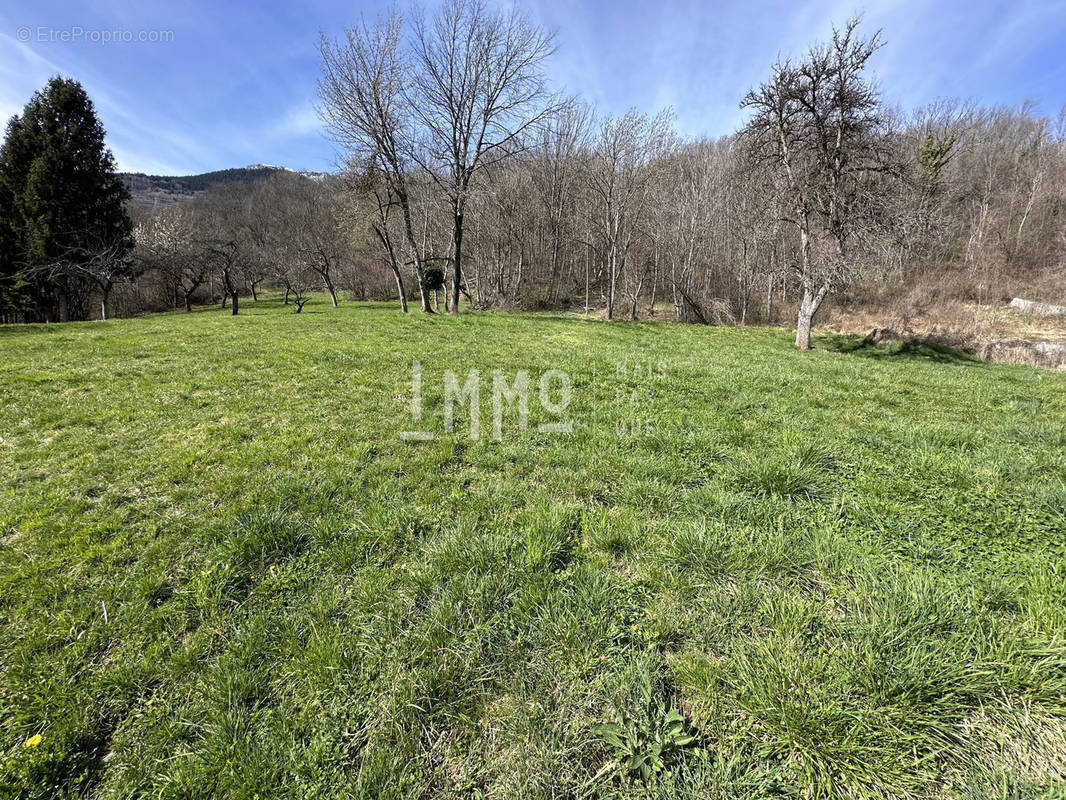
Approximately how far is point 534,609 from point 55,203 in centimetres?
3762

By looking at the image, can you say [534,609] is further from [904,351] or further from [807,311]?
[904,351]

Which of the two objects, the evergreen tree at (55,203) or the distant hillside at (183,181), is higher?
the distant hillside at (183,181)

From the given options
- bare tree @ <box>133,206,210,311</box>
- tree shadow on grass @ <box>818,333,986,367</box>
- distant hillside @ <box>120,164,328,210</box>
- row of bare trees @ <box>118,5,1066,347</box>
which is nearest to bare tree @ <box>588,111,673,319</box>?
row of bare trees @ <box>118,5,1066,347</box>

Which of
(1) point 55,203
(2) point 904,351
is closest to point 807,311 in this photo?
(2) point 904,351

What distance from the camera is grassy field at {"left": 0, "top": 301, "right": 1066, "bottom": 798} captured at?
1525 mm

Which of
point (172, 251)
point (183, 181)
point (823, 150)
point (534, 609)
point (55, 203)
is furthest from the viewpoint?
point (183, 181)

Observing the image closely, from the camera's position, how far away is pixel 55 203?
23.0m

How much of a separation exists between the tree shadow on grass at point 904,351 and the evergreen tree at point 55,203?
36.8 metres

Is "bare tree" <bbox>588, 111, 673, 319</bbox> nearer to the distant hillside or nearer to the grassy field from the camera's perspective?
the grassy field

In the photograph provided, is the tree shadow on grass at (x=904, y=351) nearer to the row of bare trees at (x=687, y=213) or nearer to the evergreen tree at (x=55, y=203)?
the row of bare trees at (x=687, y=213)

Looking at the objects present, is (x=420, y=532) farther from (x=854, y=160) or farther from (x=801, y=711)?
(x=854, y=160)

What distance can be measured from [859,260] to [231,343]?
58.7ft

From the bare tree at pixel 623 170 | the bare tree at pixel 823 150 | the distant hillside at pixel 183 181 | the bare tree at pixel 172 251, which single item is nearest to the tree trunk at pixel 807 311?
the bare tree at pixel 823 150

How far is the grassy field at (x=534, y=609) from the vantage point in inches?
60.1
